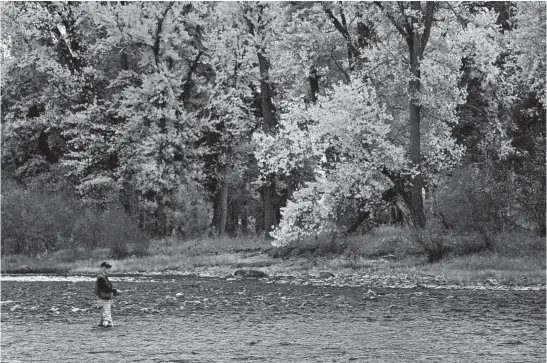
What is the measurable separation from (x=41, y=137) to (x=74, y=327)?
122ft

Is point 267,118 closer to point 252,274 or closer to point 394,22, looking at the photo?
point 394,22

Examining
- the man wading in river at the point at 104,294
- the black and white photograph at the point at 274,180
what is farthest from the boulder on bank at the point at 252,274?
the man wading in river at the point at 104,294

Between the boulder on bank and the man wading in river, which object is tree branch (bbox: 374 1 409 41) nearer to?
the boulder on bank

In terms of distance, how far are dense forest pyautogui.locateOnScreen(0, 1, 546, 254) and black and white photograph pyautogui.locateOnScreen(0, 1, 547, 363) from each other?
158mm

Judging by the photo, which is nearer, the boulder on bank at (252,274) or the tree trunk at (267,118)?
the boulder on bank at (252,274)

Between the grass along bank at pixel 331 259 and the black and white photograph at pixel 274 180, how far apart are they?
0.13 m

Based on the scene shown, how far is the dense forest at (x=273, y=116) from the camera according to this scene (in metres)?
34.8

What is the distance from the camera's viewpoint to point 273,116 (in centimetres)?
4628

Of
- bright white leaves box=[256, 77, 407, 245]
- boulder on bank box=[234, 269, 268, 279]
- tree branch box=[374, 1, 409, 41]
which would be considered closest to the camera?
boulder on bank box=[234, 269, 268, 279]

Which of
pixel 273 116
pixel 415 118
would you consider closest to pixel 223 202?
pixel 273 116

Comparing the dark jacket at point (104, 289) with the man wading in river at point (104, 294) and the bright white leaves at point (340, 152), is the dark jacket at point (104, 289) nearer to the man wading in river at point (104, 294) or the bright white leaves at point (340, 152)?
the man wading in river at point (104, 294)

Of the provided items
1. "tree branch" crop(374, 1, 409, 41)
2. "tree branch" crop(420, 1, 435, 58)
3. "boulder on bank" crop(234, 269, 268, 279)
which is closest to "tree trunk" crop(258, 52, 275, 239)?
"boulder on bank" crop(234, 269, 268, 279)

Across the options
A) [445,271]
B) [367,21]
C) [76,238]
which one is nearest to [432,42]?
[367,21]

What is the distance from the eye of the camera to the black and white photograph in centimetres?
1825
